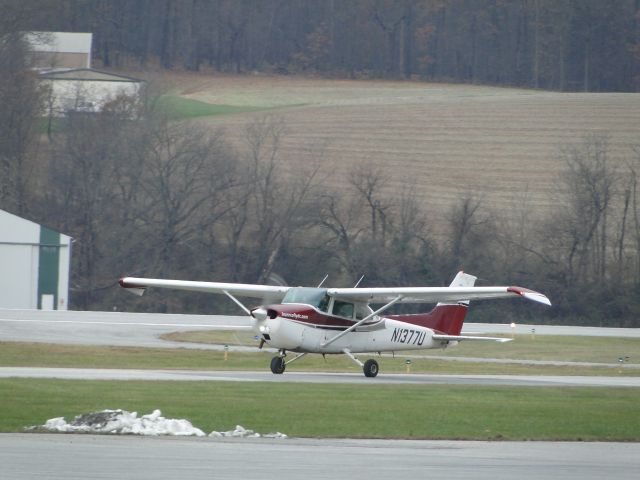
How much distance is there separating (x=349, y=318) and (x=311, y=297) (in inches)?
44.4

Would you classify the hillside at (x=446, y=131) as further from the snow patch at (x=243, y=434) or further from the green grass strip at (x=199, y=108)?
the snow patch at (x=243, y=434)

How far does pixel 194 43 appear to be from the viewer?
104m

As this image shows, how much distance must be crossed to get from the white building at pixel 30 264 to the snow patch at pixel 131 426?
3224 centimetres

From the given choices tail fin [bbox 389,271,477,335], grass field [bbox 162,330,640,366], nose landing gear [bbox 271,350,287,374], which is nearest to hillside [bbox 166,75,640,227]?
grass field [bbox 162,330,640,366]

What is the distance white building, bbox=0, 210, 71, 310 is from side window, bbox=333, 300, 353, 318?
24402 mm

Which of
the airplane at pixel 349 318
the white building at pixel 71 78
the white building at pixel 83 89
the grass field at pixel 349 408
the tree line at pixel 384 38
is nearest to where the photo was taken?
the grass field at pixel 349 408

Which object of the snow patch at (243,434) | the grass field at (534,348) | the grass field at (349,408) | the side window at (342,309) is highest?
the side window at (342,309)

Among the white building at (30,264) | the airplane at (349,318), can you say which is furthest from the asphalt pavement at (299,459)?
the white building at (30,264)

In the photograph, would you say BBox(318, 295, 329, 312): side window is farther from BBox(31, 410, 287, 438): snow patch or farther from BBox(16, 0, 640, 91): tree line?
BBox(16, 0, 640, 91): tree line

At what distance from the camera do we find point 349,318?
1003 inches

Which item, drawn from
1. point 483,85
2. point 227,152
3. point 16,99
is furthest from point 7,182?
point 483,85

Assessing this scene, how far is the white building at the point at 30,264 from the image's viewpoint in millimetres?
Result: 46375

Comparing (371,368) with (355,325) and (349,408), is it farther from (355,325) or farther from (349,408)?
(349,408)

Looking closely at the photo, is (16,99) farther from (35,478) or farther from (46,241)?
(35,478)
